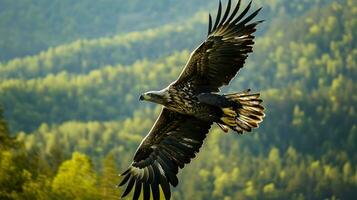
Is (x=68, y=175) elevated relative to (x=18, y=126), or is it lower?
lower

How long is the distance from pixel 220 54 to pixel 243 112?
1.14m

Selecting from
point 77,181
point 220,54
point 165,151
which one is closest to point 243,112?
point 220,54

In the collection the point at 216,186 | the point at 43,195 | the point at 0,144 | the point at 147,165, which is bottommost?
the point at 147,165

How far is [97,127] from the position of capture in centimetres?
15638

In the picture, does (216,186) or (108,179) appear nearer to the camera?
(108,179)

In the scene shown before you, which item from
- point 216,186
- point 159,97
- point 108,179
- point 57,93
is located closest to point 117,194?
point 108,179

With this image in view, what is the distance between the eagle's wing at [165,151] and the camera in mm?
18031

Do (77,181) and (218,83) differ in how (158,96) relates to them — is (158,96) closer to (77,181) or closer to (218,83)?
(218,83)

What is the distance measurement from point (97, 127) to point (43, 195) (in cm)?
12481

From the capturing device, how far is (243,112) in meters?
16.5

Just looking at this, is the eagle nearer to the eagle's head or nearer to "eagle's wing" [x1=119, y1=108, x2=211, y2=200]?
the eagle's head

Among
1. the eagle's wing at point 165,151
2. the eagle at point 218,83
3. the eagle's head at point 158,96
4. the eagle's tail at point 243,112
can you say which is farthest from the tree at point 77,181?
the eagle's tail at point 243,112

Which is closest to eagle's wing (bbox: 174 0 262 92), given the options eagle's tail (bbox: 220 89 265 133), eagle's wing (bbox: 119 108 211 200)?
eagle's tail (bbox: 220 89 265 133)

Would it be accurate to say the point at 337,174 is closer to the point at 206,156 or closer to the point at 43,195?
the point at 206,156
